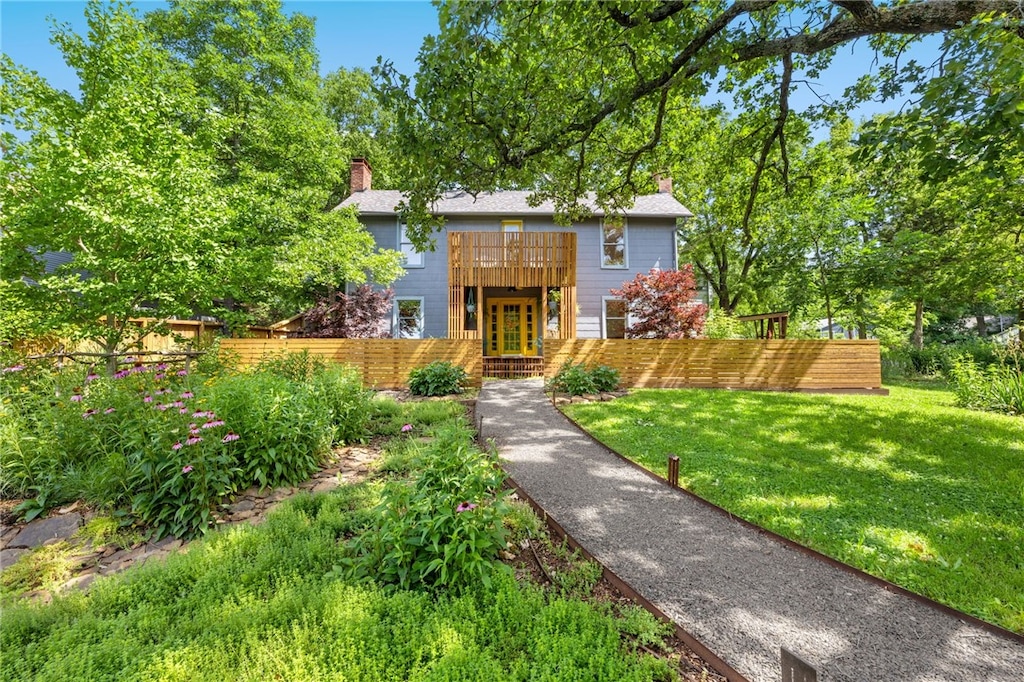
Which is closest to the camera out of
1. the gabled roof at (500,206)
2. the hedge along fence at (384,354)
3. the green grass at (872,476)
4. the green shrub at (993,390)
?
the green grass at (872,476)

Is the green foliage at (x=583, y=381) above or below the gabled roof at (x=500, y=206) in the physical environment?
below

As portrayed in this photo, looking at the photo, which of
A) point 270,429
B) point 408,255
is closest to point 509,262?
point 408,255

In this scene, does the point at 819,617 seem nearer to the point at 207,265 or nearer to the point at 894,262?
the point at 207,265

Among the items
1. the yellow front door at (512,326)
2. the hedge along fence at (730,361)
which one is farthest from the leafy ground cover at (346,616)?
the yellow front door at (512,326)

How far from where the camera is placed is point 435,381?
28.4 feet

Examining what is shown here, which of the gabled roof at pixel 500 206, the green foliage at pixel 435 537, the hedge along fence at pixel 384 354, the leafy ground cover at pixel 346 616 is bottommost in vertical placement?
the leafy ground cover at pixel 346 616

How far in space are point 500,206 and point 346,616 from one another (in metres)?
13.4

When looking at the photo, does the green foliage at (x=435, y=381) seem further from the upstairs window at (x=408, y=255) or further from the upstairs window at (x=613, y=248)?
the upstairs window at (x=613, y=248)

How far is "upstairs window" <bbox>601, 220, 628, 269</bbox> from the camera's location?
45.6ft

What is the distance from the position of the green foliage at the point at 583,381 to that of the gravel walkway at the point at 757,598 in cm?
425

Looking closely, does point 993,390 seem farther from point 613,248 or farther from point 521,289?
point 521,289

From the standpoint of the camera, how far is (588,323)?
13789 mm

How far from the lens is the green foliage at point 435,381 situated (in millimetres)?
8641

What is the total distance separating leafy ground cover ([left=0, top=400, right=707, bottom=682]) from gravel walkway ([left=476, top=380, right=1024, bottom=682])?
0.38 meters
